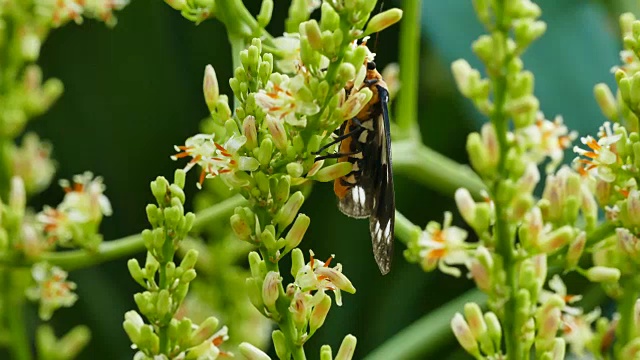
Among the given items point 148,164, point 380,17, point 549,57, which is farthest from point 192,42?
point 380,17

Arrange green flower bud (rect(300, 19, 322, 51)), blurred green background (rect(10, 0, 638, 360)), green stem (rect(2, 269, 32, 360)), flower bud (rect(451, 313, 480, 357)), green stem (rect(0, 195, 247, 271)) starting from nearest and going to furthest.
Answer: green flower bud (rect(300, 19, 322, 51)), flower bud (rect(451, 313, 480, 357)), green stem (rect(0, 195, 247, 271)), green stem (rect(2, 269, 32, 360)), blurred green background (rect(10, 0, 638, 360))

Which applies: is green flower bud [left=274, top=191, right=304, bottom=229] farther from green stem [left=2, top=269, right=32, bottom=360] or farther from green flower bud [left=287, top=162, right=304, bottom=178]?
green stem [left=2, top=269, right=32, bottom=360]

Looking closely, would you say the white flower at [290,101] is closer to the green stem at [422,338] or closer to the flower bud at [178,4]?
the flower bud at [178,4]

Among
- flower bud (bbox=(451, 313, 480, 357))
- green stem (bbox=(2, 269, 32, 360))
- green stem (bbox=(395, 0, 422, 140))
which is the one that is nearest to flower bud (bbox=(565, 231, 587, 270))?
flower bud (bbox=(451, 313, 480, 357))

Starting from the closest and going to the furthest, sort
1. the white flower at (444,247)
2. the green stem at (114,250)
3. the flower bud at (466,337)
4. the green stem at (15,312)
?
the flower bud at (466,337), the white flower at (444,247), the green stem at (114,250), the green stem at (15,312)

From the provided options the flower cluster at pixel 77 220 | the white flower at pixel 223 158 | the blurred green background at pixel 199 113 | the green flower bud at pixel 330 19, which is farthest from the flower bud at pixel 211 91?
the blurred green background at pixel 199 113

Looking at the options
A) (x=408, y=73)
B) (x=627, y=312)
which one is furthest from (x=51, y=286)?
(x=627, y=312)
